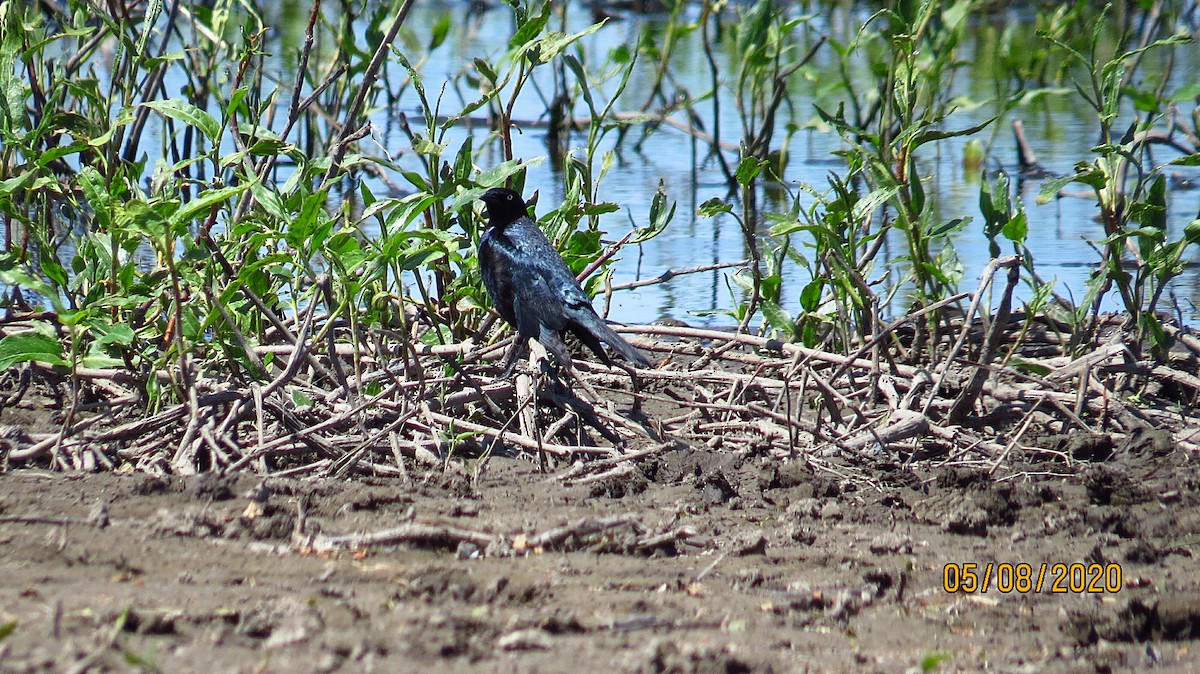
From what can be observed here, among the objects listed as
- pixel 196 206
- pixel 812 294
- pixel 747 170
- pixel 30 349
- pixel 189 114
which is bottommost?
pixel 812 294

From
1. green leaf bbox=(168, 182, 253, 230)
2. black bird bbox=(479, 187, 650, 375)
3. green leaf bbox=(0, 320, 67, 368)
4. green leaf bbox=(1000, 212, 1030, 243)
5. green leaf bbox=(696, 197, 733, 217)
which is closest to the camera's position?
green leaf bbox=(168, 182, 253, 230)

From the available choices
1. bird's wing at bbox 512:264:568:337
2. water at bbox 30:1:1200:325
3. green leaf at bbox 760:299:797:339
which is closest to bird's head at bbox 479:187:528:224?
water at bbox 30:1:1200:325

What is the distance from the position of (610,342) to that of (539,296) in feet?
0.88

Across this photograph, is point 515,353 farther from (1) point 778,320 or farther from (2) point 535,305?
(1) point 778,320

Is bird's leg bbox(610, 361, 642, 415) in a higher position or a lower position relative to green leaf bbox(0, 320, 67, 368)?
lower

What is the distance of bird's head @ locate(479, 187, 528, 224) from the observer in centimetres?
464

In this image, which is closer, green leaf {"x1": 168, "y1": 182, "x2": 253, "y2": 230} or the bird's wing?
green leaf {"x1": 168, "y1": 182, "x2": 253, "y2": 230}

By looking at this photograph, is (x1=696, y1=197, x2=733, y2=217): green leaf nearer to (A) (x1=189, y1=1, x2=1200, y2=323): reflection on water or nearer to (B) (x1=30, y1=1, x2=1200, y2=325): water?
(B) (x1=30, y1=1, x2=1200, y2=325): water

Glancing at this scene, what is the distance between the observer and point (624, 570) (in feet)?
9.32

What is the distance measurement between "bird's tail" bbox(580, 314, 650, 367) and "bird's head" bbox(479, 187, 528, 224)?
2.24ft

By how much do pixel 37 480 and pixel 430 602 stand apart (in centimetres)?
130

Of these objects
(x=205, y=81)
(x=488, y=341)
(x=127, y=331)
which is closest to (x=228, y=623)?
(x=127, y=331)

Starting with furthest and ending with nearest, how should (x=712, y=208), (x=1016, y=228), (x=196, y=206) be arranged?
(x=712, y=208) → (x=1016, y=228) → (x=196, y=206)

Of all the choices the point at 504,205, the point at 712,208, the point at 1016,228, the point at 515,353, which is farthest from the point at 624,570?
the point at 504,205
